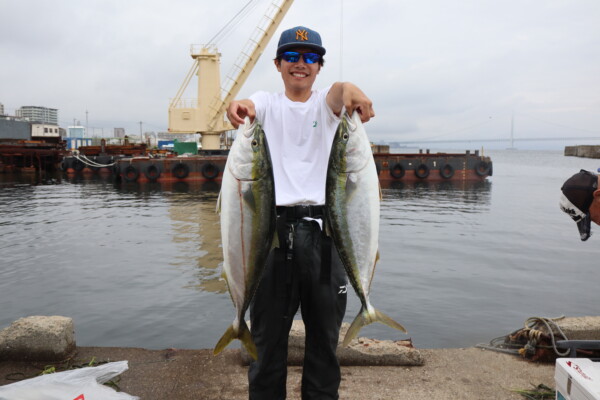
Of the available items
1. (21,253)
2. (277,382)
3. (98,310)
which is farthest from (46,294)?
(277,382)

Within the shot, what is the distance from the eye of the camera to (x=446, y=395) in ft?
13.3

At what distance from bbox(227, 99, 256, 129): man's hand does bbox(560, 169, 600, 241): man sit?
78.8 inches

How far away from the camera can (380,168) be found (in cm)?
3325

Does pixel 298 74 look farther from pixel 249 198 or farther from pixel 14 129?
pixel 14 129

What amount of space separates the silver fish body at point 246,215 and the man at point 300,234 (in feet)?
0.30

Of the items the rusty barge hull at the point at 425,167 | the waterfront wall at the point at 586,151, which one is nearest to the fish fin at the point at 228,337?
→ the waterfront wall at the point at 586,151

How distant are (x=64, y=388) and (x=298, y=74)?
3028mm

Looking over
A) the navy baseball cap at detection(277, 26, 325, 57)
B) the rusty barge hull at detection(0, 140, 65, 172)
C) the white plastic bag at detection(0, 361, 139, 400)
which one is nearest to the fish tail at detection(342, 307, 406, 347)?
the navy baseball cap at detection(277, 26, 325, 57)

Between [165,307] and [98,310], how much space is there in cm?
118

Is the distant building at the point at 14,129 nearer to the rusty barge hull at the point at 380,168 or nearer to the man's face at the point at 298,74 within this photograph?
the rusty barge hull at the point at 380,168

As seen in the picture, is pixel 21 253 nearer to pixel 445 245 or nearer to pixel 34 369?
Answer: pixel 34 369

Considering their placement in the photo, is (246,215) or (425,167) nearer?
(246,215)

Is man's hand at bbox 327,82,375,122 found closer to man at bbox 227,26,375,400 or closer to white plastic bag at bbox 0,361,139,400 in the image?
man at bbox 227,26,375,400

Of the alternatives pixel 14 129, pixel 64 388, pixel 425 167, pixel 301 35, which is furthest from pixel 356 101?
pixel 14 129
